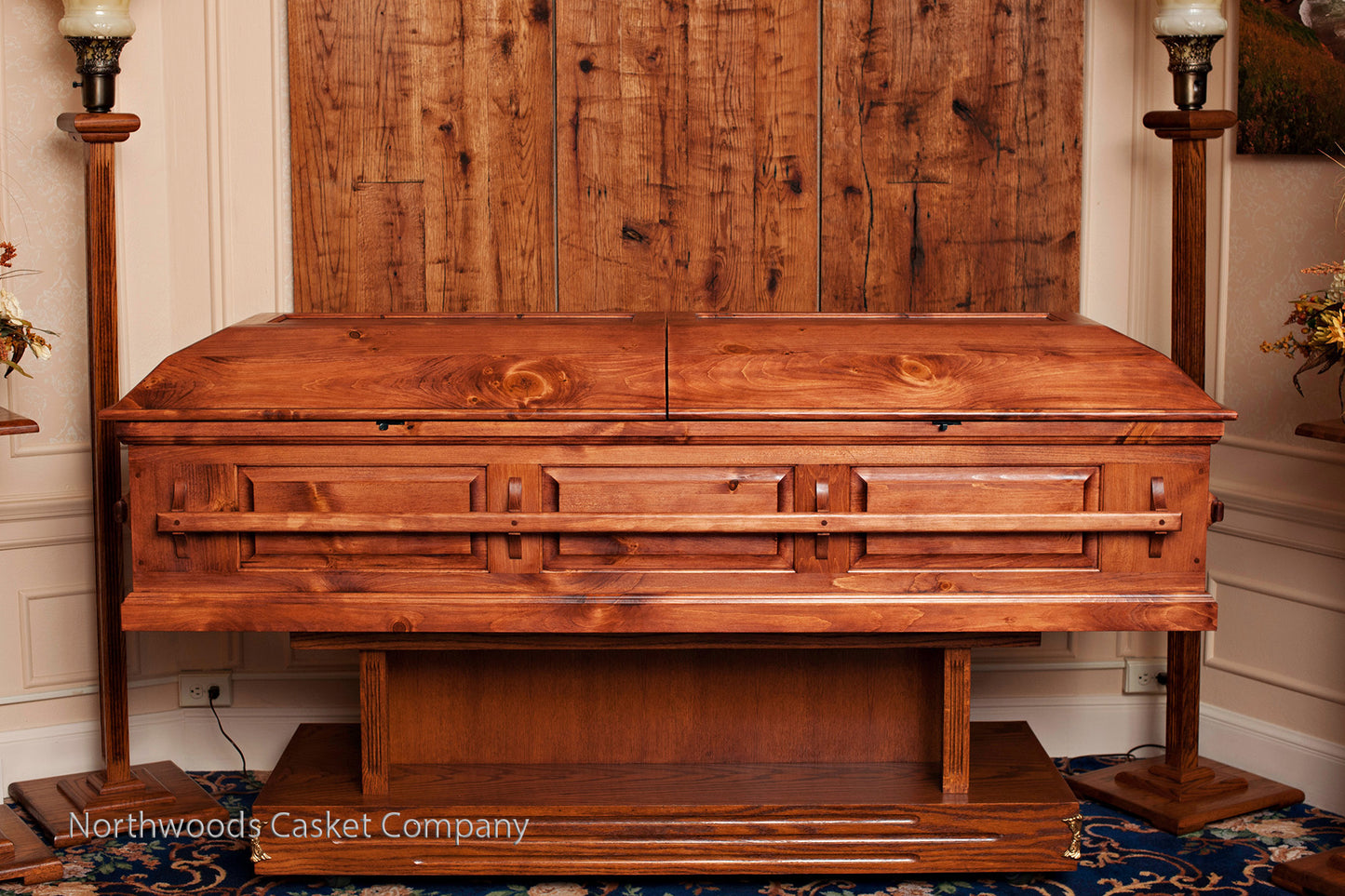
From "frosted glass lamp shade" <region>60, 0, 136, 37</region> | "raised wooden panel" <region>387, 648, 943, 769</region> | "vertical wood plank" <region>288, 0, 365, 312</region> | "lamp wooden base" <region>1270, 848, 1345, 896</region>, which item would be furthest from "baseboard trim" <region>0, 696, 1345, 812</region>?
"frosted glass lamp shade" <region>60, 0, 136, 37</region>

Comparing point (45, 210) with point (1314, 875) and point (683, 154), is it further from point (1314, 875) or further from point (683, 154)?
point (1314, 875)

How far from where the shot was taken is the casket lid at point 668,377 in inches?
96.3

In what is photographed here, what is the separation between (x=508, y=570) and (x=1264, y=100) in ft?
7.39

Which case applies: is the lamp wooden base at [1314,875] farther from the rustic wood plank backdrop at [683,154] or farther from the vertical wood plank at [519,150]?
the vertical wood plank at [519,150]

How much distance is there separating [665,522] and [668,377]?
292 mm

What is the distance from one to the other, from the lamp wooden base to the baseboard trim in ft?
1.55

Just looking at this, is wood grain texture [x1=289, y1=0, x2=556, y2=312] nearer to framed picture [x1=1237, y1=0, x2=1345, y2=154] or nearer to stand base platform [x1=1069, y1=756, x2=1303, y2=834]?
framed picture [x1=1237, y1=0, x2=1345, y2=154]

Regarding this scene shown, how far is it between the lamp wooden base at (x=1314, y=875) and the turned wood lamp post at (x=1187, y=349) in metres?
0.30

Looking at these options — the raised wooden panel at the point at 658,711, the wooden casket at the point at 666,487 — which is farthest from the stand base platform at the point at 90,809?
the wooden casket at the point at 666,487

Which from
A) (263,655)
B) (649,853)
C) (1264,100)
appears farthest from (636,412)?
(1264,100)

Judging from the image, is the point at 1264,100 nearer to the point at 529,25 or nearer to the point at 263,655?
the point at 529,25

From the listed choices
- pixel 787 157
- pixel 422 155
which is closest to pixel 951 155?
pixel 787 157

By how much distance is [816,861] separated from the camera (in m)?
2.67

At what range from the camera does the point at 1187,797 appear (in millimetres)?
3062
